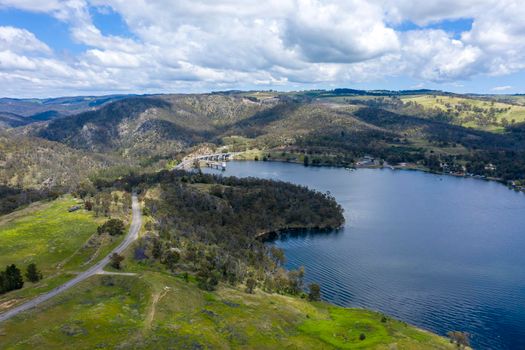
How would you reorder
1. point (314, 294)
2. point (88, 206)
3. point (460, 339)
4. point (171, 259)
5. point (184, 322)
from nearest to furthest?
point (184, 322), point (460, 339), point (314, 294), point (171, 259), point (88, 206)

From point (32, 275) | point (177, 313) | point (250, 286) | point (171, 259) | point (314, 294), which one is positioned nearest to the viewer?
point (177, 313)

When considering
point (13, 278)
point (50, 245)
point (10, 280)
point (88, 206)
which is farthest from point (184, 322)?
point (88, 206)

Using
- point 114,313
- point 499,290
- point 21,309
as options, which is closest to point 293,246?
point 499,290

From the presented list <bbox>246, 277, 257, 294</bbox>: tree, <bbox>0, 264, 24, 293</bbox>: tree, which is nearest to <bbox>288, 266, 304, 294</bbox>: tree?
<bbox>246, 277, 257, 294</bbox>: tree

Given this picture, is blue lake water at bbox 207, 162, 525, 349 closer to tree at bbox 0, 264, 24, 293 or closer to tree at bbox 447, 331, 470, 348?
tree at bbox 447, 331, 470, 348

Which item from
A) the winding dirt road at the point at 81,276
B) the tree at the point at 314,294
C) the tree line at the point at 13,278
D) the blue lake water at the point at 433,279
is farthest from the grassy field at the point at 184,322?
the tree line at the point at 13,278

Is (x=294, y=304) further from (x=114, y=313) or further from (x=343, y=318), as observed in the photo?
(x=114, y=313)

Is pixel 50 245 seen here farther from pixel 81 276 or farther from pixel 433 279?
pixel 433 279
